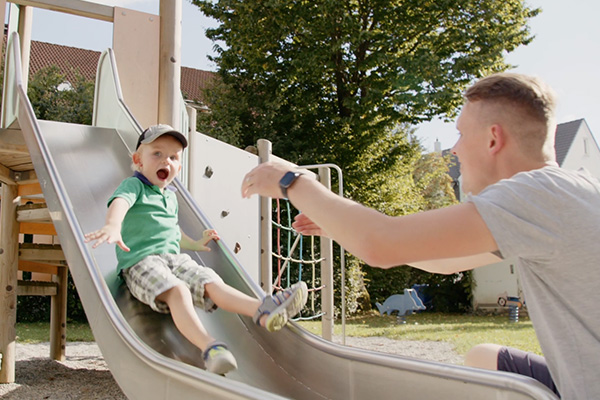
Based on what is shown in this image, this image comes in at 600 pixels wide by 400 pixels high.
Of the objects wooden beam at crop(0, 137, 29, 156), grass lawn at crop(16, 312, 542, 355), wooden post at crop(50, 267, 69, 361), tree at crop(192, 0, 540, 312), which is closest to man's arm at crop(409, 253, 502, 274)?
wooden beam at crop(0, 137, 29, 156)

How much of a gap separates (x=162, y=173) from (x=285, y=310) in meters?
1.33

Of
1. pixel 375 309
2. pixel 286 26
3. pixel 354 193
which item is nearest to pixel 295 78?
pixel 286 26

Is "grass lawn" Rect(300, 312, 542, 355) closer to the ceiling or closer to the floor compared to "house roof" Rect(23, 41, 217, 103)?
closer to the floor

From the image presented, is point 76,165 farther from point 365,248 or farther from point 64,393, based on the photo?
point 365,248

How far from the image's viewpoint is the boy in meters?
2.44

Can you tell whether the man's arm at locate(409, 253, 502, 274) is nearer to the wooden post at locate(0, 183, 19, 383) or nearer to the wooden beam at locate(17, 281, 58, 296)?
the wooden post at locate(0, 183, 19, 383)

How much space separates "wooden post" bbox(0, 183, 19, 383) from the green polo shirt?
2307mm

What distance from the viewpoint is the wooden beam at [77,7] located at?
4.77m

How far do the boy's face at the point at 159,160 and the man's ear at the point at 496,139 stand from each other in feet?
7.43

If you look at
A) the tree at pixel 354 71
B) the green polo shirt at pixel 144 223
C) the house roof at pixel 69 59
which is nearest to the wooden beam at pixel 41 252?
the green polo shirt at pixel 144 223

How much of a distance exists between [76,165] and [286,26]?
1144 centimetres

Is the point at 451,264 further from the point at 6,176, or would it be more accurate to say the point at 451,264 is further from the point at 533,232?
the point at 6,176

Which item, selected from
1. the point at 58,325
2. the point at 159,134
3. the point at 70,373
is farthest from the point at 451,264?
the point at 58,325

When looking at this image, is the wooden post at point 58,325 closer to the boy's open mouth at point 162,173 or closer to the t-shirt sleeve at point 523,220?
the boy's open mouth at point 162,173
